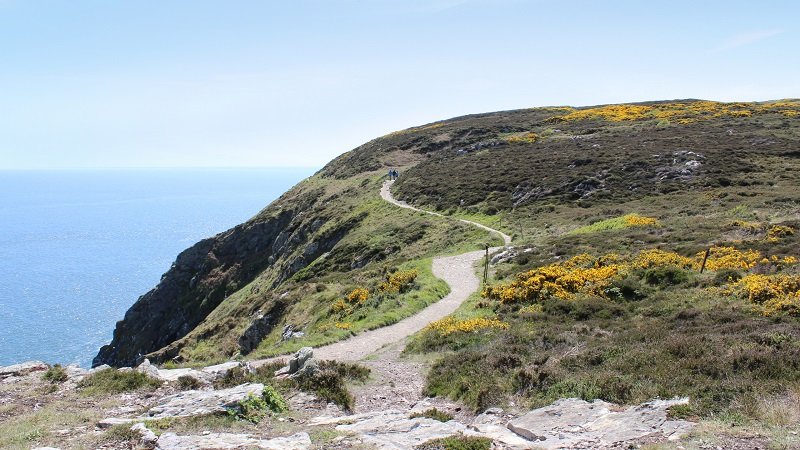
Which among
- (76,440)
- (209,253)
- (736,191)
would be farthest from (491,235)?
(209,253)

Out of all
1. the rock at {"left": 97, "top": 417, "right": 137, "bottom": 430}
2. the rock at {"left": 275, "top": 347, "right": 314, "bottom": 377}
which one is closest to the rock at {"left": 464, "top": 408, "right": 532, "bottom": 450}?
the rock at {"left": 275, "top": 347, "right": 314, "bottom": 377}

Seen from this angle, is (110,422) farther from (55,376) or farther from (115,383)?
(55,376)

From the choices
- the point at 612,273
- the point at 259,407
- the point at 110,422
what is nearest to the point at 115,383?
the point at 110,422

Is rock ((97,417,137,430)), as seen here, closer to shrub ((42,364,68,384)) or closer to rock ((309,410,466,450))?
rock ((309,410,466,450))

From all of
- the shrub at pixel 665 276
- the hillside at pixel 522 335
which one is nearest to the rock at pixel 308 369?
the hillside at pixel 522 335

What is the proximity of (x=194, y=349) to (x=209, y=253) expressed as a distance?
3593cm

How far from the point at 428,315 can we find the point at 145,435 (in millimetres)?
14666

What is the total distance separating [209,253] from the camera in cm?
7462

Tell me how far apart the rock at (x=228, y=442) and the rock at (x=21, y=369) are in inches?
334

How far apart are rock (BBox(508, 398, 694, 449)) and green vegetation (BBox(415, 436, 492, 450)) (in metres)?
0.91

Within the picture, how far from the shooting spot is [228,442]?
885 cm

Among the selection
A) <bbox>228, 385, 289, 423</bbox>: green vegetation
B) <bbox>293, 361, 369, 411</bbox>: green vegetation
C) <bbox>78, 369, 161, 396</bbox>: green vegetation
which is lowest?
<bbox>293, 361, 369, 411</bbox>: green vegetation

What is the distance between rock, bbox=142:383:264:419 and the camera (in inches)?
418

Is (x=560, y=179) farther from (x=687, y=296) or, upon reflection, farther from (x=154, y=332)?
(x=154, y=332)
